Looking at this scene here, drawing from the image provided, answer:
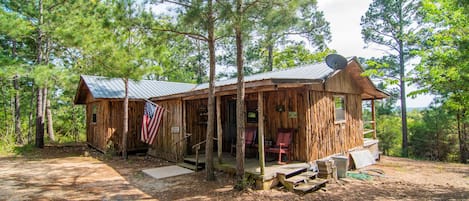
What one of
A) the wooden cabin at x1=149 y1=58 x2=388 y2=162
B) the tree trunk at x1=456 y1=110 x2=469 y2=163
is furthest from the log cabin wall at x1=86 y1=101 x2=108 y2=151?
the tree trunk at x1=456 y1=110 x2=469 y2=163

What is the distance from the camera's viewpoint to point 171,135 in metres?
8.77

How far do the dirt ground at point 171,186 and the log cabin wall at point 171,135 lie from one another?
2.43ft

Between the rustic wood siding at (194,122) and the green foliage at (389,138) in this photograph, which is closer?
the rustic wood siding at (194,122)

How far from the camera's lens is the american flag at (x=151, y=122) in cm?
833

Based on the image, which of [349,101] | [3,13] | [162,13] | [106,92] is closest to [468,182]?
[349,101]

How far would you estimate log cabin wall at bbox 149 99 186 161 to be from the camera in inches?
327

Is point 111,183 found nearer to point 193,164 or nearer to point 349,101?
point 193,164

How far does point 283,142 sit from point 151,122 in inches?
174

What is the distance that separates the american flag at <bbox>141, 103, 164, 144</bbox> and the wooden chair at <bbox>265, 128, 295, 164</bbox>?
3793mm

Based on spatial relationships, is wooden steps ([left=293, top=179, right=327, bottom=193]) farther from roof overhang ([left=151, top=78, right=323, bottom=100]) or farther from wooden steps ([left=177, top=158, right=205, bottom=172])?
wooden steps ([left=177, top=158, right=205, bottom=172])

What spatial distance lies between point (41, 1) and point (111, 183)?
31.2ft

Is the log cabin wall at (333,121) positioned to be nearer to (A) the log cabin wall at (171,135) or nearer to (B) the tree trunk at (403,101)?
(A) the log cabin wall at (171,135)

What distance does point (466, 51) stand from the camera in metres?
4.67

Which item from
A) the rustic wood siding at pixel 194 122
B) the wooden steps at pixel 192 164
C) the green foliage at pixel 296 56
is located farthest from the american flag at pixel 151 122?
the green foliage at pixel 296 56
